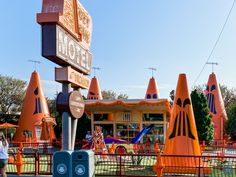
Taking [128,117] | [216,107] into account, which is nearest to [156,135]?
[128,117]

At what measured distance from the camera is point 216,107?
38.8 metres

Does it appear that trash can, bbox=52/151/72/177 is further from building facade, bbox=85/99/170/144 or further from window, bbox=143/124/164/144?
window, bbox=143/124/164/144

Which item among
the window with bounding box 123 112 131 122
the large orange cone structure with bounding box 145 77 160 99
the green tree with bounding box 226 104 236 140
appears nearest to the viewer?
the window with bounding box 123 112 131 122

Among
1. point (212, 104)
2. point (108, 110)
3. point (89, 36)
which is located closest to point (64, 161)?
point (89, 36)

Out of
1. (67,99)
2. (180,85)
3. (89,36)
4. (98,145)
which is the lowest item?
(98,145)

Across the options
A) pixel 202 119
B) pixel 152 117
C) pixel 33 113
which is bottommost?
pixel 202 119

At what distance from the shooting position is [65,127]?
9.25 metres

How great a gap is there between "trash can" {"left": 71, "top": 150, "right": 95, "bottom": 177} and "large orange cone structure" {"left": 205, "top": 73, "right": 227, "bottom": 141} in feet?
101

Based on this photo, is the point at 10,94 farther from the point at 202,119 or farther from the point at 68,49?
the point at 68,49

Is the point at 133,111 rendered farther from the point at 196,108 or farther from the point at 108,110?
the point at 196,108

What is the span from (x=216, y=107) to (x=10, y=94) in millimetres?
27452

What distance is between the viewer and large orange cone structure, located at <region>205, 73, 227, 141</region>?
125ft

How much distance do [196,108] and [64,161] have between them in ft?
79.4

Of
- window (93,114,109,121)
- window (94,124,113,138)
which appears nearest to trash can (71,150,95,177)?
window (94,124,113,138)
